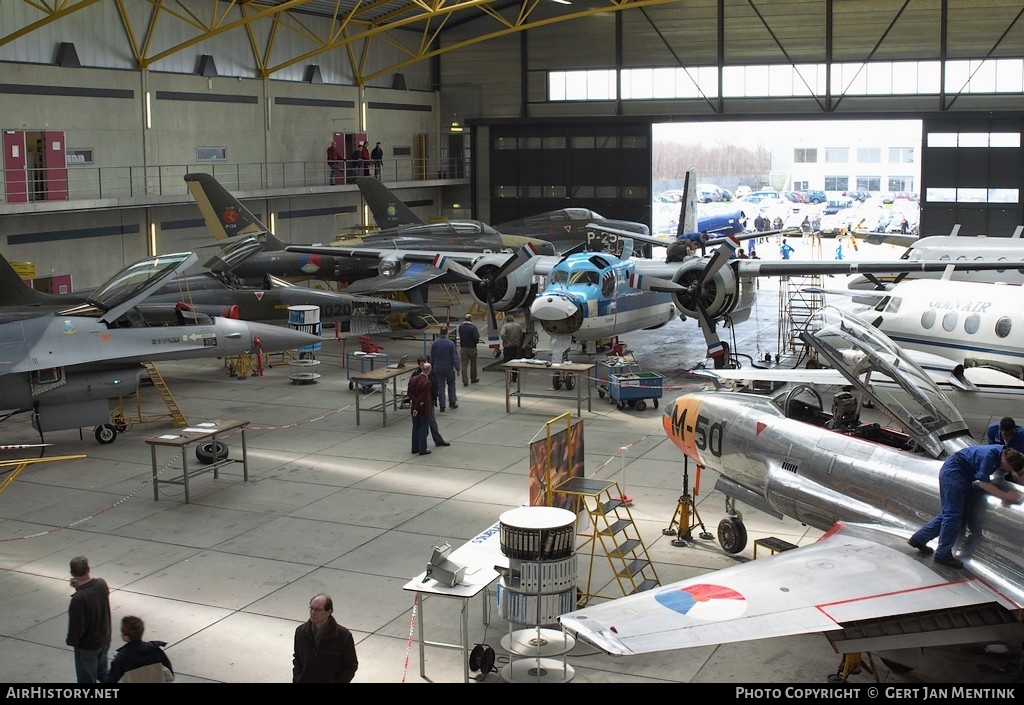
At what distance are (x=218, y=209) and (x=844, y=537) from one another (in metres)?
23.0

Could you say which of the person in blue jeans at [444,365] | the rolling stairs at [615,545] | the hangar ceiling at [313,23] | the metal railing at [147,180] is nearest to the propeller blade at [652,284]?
the person in blue jeans at [444,365]

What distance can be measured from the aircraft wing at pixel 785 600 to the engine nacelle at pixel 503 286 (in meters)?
16.4

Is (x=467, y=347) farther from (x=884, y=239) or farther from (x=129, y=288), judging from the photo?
(x=884, y=239)

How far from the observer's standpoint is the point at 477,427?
764 inches

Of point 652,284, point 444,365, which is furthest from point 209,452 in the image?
point 652,284

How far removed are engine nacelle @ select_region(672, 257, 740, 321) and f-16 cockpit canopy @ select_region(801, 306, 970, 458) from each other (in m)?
11.4

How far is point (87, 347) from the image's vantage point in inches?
706

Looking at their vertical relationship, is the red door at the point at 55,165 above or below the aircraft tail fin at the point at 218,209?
above

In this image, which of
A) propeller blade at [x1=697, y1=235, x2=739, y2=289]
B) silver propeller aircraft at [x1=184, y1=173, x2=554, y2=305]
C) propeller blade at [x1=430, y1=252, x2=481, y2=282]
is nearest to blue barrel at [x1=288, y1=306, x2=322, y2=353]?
silver propeller aircraft at [x1=184, y1=173, x2=554, y2=305]

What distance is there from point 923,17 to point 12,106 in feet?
101

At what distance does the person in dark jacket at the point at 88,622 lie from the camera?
859 cm

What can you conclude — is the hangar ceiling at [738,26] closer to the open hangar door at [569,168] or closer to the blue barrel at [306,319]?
the open hangar door at [569,168]

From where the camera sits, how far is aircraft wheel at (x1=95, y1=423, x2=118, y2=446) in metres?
18.3

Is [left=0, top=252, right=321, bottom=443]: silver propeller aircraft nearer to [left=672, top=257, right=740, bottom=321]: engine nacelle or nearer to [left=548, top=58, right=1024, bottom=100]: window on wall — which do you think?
[left=672, top=257, right=740, bottom=321]: engine nacelle
